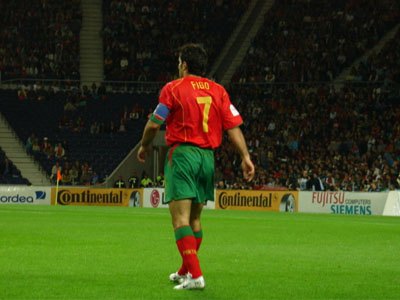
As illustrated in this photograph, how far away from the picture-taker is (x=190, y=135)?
9797 mm

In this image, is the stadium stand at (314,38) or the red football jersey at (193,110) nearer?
the red football jersey at (193,110)

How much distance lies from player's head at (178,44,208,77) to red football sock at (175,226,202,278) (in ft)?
5.05

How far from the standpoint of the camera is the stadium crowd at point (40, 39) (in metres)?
51.8

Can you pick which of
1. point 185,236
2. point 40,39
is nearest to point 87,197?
point 40,39

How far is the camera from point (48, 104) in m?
50.7

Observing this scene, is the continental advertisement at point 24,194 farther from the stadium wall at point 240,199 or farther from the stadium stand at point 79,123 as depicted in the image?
the stadium stand at point 79,123

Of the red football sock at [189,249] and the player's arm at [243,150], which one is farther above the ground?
the player's arm at [243,150]

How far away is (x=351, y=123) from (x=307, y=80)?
611cm

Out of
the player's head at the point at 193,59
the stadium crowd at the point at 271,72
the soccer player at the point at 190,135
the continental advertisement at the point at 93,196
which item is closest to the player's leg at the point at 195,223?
the soccer player at the point at 190,135

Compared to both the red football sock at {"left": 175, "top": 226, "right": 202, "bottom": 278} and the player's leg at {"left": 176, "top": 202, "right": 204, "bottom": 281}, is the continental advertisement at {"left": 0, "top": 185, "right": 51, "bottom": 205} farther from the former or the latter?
the red football sock at {"left": 175, "top": 226, "right": 202, "bottom": 278}

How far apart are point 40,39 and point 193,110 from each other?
145ft

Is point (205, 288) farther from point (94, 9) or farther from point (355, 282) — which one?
point (94, 9)

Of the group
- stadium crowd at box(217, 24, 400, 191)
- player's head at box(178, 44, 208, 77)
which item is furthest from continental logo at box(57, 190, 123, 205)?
player's head at box(178, 44, 208, 77)

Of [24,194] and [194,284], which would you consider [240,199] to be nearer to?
[24,194]
